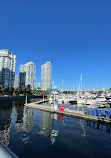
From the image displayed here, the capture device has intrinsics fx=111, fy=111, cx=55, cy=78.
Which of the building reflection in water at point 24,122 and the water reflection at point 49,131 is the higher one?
the water reflection at point 49,131

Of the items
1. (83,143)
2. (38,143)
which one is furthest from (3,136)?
(83,143)

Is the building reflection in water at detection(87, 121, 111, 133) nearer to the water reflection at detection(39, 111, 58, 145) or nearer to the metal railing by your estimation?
the water reflection at detection(39, 111, 58, 145)

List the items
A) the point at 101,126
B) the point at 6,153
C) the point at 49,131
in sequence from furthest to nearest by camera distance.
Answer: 1. the point at 101,126
2. the point at 49,131
3. the point at 6,153

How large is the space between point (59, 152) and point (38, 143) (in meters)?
4.01

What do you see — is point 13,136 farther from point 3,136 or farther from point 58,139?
point 58,139

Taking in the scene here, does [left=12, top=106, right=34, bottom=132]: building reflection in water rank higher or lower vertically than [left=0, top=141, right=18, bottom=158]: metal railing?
lower

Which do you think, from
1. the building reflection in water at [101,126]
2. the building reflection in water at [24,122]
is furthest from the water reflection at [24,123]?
the building reflection in water at [101,126]

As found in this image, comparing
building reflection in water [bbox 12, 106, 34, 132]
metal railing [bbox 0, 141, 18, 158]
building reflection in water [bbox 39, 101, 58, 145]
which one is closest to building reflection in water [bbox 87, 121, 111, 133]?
building reflection in water [bbox 39, 101, 58, 145]

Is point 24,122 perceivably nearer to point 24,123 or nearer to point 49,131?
point 24,123

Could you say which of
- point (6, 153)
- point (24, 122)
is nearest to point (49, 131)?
point (24, 122)

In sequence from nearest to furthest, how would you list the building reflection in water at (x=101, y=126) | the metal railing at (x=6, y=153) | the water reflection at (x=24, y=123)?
the metal railing at (x=6, y=153), the building reflection in water at (x=101, y=126), the water reflection at (x=24, y=123)

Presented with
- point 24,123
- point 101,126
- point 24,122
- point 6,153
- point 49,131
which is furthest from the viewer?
point 24,122

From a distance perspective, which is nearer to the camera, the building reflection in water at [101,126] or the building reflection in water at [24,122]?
the building reflection in water at [101,126]

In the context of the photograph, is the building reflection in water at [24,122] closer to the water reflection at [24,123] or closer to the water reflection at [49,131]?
the water reflection at [24,123]
